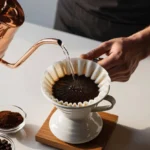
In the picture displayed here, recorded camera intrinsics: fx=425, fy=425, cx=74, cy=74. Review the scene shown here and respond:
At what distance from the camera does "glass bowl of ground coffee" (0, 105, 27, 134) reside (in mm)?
898

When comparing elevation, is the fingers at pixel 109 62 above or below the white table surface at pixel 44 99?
above

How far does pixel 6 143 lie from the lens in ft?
2.86

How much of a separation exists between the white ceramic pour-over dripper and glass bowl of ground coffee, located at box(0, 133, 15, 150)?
0.09m

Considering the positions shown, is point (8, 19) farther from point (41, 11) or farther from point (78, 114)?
point (41, 11)

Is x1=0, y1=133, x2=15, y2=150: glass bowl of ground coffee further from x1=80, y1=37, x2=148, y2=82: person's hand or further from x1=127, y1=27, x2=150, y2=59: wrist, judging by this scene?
x1=127, y1=27, x2=150, y2=59: wrist

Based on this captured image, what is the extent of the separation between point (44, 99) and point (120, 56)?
0.68ft

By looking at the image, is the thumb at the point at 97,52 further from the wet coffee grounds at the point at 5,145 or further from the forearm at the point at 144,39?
the wet coffee grounds at the point at 5,145

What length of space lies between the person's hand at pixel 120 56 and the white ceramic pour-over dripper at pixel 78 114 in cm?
4

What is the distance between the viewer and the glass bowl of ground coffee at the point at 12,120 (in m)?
0.90

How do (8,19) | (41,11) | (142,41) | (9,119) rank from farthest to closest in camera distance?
(41,11) < (142,41) < (9,119) < (8,19)

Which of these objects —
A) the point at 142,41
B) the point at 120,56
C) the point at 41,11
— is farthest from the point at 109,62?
the point at 41,11

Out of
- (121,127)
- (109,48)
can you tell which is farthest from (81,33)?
(121,127)

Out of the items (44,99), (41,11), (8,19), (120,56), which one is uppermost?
(8,19)

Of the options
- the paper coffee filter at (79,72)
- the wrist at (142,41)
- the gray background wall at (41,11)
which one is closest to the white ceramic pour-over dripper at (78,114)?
the paper coffee filter at (79,72)
